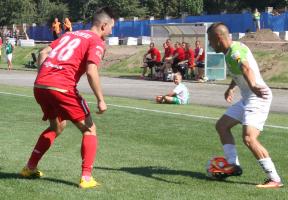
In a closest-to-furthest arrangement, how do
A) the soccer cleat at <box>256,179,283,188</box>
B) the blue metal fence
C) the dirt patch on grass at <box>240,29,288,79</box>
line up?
the soccer cleat at <box>256,179,283,188</box>
the dirt patch on grass at <box>240,29,288,79</box>
the blue metal fence

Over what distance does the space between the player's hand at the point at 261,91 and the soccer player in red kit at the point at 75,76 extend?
5.38 feet

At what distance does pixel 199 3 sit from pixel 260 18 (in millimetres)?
35852

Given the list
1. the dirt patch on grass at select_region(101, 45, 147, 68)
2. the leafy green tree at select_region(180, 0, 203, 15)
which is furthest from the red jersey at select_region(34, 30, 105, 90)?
the leafy green tree at select_region(180, 0, 203, 15)

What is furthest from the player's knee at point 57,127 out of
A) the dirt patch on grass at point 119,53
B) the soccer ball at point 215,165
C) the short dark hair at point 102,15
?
the dirt patch on grass at point 119,53

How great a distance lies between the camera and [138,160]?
349 inches

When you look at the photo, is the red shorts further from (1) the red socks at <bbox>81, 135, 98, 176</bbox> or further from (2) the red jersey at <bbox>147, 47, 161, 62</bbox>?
(2) the red jersey at <bbox>147, 47, 161, 62</bbox>

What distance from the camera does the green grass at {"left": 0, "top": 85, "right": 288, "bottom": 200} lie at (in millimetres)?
6742

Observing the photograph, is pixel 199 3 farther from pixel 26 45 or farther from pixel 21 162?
pixel 21 162

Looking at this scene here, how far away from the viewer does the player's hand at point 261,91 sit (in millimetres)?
6922

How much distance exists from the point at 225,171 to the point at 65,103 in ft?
6.84

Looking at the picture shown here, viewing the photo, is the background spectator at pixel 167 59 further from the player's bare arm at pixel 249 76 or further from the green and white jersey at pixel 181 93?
the player's bare arm at pixel 249 76

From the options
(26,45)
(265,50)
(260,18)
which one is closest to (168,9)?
(26,45)

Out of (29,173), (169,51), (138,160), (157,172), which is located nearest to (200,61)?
(169,51)

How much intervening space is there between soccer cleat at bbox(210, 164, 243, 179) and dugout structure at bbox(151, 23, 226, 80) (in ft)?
75.8
